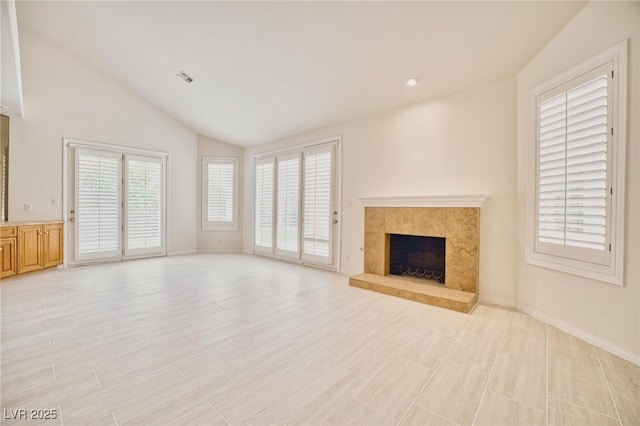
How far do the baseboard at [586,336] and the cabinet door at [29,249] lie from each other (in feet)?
24.0

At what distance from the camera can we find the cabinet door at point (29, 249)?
454 cm

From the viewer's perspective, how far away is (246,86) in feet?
15.8

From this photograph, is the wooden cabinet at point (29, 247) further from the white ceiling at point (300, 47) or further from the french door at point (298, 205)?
the french door at point (298, 205)

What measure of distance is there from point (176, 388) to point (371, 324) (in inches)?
71.9

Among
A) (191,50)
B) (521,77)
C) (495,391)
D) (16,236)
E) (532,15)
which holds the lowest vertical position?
(495,391)

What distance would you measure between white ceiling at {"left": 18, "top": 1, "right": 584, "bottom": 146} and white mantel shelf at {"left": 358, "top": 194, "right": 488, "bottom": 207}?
151 centimetres

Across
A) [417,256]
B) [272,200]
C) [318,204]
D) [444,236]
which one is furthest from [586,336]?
[272,200]

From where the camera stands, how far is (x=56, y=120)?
5.22m

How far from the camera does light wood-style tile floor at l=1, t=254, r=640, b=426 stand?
1660 millimetres

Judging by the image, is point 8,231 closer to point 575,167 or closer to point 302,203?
point 302,203

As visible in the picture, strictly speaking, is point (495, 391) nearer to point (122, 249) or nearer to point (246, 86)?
point (246, 86)

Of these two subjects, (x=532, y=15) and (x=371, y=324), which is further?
(x=371, y=324)

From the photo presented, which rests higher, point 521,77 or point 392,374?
point 521,77

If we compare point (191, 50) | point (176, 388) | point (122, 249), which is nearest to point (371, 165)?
point (191, 50)
